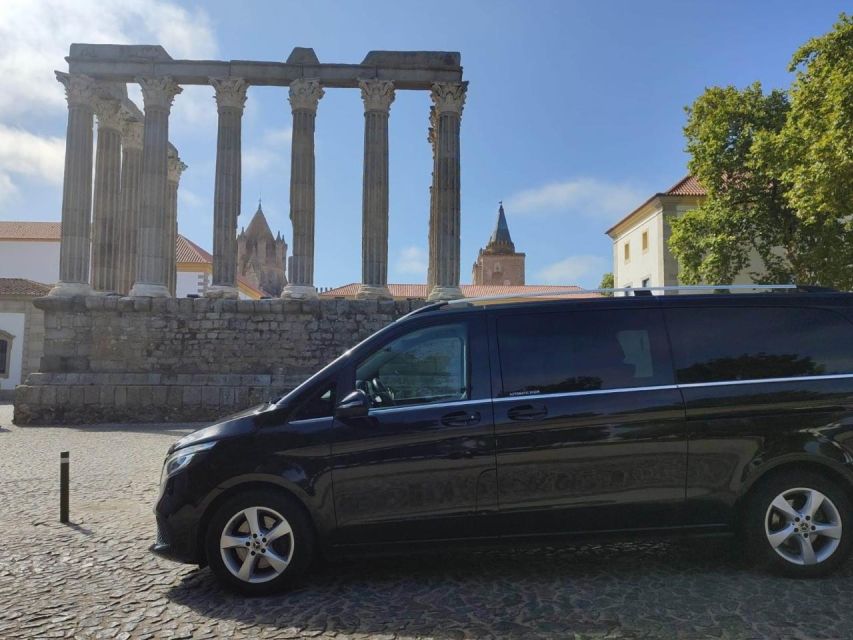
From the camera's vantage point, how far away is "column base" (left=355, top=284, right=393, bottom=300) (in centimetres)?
1814

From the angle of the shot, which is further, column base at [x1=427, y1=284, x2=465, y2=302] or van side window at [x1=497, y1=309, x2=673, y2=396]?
column base at [x1=427, y1=284, x2=465, y2=302]

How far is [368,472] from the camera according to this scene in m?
3.89

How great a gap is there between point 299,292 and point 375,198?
3592mm

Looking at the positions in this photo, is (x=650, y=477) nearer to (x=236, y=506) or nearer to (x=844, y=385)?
(x=844, y=385)

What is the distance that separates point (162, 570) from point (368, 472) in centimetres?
187

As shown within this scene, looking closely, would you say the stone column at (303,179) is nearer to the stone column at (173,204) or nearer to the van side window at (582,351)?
the stone column at (173,204)

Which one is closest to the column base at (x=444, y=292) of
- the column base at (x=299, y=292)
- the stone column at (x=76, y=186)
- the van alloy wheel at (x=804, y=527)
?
the column base at (x=299, y=292)

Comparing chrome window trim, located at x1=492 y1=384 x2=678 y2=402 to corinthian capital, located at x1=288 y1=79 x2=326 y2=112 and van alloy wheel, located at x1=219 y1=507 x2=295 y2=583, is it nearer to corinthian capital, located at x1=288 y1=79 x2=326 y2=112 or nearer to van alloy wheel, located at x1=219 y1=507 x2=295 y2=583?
van alloy wheel, located at x1=219 y1=507 x2=295 y2=583

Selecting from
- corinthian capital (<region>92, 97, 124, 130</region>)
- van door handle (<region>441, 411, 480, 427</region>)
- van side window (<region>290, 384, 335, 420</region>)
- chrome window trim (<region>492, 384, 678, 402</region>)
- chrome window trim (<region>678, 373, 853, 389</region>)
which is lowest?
van door handle (<region>441, 411, 480, 427</region>)

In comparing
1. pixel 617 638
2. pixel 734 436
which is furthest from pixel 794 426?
pixel 617 638

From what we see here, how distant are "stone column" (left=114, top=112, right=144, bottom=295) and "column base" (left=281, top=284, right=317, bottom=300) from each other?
5945 millimetres

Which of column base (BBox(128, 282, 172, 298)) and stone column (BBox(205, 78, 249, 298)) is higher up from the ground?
stone column (BBox(205, 78, 249, 298))

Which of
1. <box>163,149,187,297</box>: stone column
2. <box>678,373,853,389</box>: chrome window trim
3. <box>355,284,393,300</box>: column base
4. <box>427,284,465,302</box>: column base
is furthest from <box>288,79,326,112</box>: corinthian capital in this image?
<box>678,373,853,389</box>: chrome window trim

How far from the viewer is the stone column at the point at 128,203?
66.7 feet
